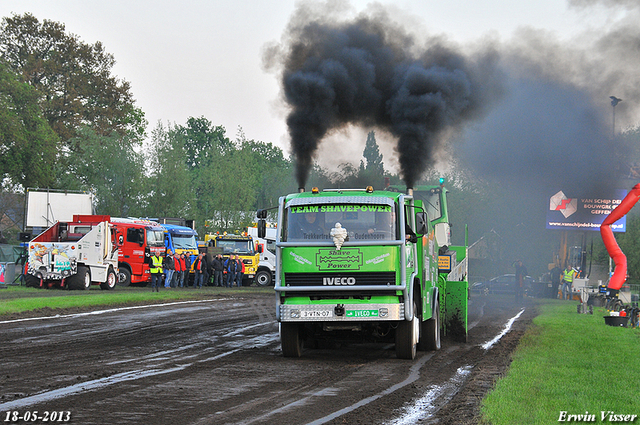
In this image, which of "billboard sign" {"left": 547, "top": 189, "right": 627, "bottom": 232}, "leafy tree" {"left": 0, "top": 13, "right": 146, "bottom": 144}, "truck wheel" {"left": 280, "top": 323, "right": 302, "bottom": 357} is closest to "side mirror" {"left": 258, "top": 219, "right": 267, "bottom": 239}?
"truck wheel" {"left": 280, "top": 323, "right": 302, "bottom": 357}

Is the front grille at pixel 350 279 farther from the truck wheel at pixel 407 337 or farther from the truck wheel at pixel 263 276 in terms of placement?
the truck wheel at pixel 263 276

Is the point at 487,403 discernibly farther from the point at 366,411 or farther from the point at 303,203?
the point at 303,203

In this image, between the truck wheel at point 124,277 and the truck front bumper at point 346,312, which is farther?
the truck wheel at point 124,277

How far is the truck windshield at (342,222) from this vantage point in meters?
12.0

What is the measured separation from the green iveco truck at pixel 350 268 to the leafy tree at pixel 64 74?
46601 mm

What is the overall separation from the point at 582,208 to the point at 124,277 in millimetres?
24481

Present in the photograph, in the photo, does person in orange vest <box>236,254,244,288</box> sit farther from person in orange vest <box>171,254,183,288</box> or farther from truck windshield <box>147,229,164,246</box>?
truck windshield <box>147,229,164,246</box>

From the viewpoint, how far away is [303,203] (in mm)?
12352

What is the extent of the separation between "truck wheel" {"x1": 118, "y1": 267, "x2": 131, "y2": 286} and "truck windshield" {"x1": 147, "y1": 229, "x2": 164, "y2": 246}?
5.66 ft

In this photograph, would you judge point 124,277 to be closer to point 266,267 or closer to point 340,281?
point 266,267

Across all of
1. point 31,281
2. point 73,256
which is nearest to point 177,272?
point 73,256

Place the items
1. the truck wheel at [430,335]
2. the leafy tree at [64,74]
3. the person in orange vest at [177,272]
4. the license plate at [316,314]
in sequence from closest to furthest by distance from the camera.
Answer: the license plate at [316,314] < the truck wheel at [430,335] < the person in orange vest at [177,272] < the leafy tree at [64,74]

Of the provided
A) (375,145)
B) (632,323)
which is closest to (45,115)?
(375,145)

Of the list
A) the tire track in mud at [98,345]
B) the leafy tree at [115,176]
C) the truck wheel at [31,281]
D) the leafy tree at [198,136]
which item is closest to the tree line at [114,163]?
the leafy tree at [115,176]
